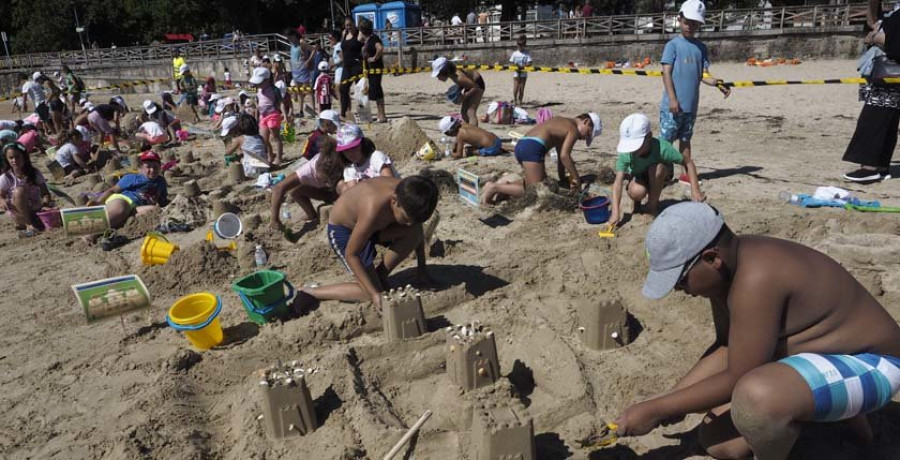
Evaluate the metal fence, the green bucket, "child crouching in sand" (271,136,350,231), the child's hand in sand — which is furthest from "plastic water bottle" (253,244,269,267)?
the metal fence

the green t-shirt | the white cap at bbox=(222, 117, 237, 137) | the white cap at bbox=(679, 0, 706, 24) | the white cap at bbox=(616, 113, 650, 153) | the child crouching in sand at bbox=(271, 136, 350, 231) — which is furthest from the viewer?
the white cap at bbox=(222, 117, 237, 137)

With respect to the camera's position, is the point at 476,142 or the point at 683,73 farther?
the point at 476,142

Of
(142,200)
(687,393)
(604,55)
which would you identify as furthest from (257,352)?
(604,55)

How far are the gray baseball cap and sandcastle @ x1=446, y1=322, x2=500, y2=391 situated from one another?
1083 millimetres

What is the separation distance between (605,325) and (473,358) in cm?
79

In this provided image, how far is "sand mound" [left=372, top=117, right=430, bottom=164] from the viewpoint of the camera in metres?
7.62

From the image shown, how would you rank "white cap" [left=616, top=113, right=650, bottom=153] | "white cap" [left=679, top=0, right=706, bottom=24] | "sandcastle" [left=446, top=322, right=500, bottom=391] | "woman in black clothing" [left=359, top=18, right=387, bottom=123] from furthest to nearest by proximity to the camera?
1. "woman in black clothing" [left=359, top=18, right=387, bottom=123]
2. "white cap" [left=679, top=0, right=706, bottom=24]
3. "white cap" [left=616, top=113, right=650, bottom=153]
4. "sandcastle" [left=446, top=322, right=500, bottom=391]

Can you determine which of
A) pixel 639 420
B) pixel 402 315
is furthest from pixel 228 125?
pixel 639 420

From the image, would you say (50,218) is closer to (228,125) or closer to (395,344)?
(228,125)

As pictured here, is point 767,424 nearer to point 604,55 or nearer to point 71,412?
point 71,412

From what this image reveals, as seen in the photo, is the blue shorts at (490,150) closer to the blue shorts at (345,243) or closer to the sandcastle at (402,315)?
the blue shorts at (345,243)

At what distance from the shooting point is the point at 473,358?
293 cm

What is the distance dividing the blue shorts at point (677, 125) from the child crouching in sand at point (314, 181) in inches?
113

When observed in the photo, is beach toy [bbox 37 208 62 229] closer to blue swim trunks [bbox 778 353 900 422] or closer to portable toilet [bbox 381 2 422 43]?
blue swim trunks [bbox 778 353 900 422]
